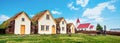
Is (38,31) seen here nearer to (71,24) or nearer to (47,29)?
(47,29)

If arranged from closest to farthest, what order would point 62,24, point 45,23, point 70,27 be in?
point 45,23, point 62,24, point 70,27

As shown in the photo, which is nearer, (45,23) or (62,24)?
(45,23)

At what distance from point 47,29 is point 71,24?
76.2 feet

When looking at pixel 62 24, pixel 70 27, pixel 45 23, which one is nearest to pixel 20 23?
pixel 45 23

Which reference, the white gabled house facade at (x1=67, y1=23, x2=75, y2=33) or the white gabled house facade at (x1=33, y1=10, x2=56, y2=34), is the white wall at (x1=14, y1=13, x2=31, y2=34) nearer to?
the white gabled house facade at (x1=33, y1=10, x2=56, y2=34)

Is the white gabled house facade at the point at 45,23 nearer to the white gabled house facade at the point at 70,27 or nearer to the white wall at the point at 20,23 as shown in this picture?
the white wall at the point at 20,23

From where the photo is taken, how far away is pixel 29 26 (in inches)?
2071

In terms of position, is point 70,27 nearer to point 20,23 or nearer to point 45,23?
point 45,23

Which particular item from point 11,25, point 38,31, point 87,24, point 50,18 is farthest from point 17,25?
point 87,24

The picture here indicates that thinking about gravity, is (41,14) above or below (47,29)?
above

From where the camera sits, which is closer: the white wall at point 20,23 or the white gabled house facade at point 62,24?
the white wall at point 20,23

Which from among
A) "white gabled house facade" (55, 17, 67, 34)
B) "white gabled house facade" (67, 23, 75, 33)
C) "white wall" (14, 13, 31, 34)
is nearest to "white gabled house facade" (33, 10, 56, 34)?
"white wall" (14, 13, 31, 34)

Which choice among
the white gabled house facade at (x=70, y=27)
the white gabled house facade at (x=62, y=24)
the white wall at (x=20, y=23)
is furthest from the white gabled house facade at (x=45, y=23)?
the white gabled house facade at (x=70, y=27)

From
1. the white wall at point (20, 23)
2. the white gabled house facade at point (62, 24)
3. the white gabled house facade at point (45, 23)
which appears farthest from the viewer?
the white gabled house facade at point (62, 24)
